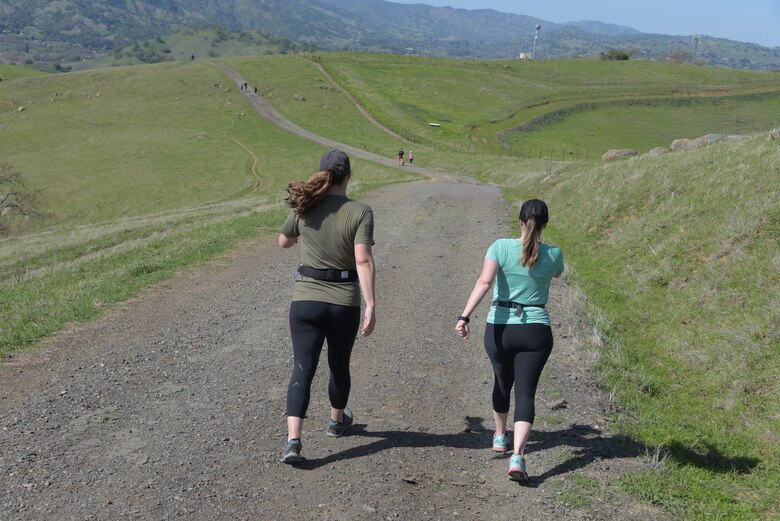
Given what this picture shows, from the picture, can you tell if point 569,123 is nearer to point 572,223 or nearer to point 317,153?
point 317,153

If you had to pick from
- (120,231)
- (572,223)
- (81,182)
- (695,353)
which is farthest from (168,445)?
(81,182)

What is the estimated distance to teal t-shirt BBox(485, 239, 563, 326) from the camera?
612 cm

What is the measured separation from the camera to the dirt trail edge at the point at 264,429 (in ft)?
18.2

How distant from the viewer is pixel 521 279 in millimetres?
6137

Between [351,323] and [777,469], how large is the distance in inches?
177

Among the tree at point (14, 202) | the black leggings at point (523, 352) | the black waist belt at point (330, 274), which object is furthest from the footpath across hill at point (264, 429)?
the tree at point (14, 202)

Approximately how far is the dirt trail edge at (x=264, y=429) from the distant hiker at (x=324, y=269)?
30.3 inches

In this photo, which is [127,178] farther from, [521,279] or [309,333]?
[521,279]

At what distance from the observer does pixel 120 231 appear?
29.2 metres

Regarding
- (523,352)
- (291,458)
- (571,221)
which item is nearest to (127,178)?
(571,221)

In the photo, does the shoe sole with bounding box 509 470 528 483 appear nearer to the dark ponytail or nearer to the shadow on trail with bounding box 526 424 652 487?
the shadow on trail with bounding box 526 424 652 487

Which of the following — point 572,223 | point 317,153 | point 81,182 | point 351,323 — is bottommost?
point 81,182

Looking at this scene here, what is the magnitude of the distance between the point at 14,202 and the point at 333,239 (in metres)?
52.7

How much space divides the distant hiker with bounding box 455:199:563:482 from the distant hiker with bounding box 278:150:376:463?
103cm
